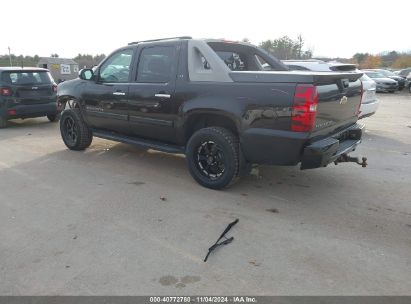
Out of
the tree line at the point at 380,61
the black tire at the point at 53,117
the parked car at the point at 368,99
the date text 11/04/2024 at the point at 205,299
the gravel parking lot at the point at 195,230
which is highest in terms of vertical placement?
the parked car at the point at 368,99

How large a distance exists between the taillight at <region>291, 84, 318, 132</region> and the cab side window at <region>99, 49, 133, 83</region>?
286 centimetres

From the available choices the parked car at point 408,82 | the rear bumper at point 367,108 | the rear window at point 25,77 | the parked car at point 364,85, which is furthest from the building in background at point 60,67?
the rear bumper at point 367,108

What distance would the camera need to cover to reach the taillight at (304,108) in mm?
3834

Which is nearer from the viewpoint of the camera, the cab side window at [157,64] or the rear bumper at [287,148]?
the rear bumper at [287,148]

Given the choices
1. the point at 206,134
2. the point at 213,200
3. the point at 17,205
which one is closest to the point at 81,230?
the point at 17,205

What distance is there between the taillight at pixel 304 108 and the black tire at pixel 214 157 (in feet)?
2.92

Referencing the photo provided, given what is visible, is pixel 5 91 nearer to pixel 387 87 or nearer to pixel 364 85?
pixel 364 85

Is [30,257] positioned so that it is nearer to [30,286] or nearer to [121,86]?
[30,286]

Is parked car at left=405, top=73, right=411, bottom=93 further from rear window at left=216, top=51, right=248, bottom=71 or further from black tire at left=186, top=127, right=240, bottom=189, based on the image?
black tire at left=186, top=127, right=240, bottom=189

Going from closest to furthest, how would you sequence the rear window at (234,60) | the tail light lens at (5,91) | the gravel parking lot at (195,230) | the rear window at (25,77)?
the gravel parking lot at (195,230), the rear window at (234,60), the tail light lens at (5,91), the rear window at (25,77)

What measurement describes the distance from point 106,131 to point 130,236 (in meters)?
3.23

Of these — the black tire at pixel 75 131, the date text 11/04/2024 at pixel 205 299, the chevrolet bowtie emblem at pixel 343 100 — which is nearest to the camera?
the date text 11/04/2024 at pixel 205 299

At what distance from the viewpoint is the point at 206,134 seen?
4.71 meters

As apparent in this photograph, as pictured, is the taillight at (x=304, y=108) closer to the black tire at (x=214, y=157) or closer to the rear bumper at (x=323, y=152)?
the rear bumper at (x=323, y=152)
